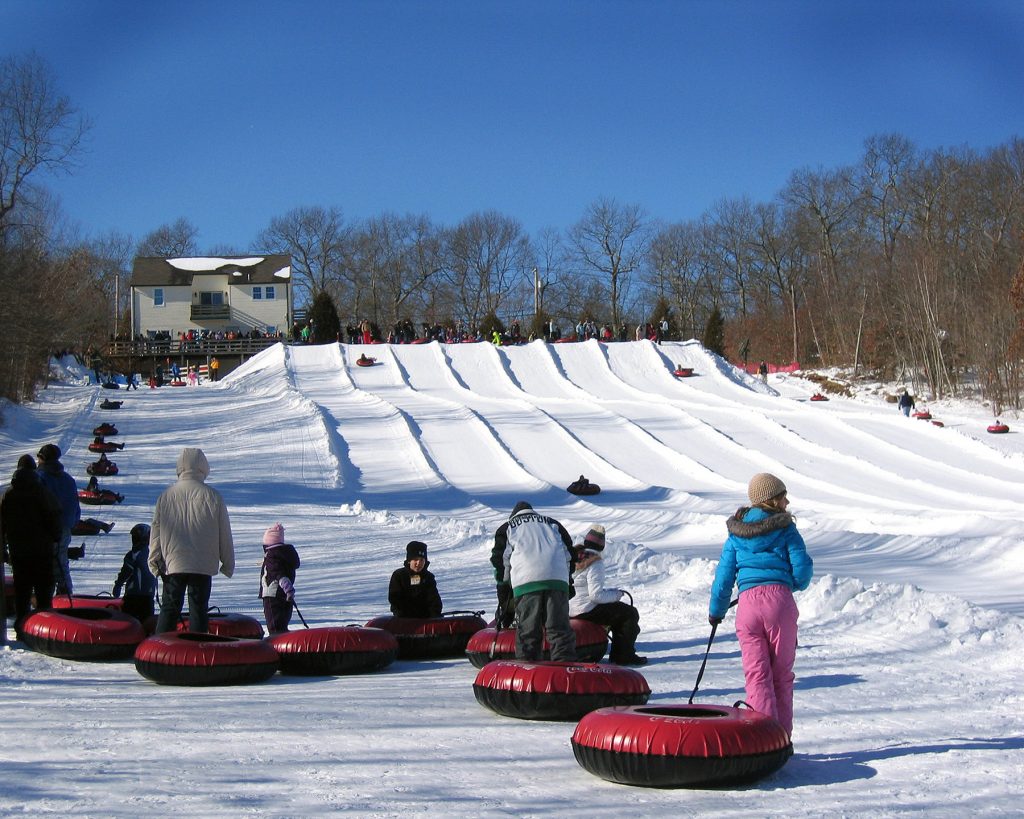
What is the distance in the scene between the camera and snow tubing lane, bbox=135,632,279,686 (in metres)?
7.75

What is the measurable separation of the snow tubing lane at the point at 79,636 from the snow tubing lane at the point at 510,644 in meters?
2.43

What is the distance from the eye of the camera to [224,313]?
2923 inches

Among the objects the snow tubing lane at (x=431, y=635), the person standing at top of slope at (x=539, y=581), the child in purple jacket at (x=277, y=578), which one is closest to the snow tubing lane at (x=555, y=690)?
the person standing at top of slope at (x=539, y=581)

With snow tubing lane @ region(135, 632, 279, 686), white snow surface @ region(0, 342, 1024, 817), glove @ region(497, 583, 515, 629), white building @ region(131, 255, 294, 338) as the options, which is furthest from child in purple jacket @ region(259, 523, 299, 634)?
white building @ region(131, 255, 294, 338)

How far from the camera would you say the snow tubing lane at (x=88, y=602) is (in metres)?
9.96

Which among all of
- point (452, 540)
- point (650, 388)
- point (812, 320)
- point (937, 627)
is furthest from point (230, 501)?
point (812, 320)

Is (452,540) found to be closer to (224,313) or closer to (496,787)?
(496,787)

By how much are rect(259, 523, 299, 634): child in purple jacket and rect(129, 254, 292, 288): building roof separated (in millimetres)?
66261

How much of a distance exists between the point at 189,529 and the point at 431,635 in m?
2.18

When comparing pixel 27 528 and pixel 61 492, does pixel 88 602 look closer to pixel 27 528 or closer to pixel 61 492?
pixel 61 492

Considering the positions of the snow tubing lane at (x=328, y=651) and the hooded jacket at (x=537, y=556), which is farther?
the snow tubing lane at (x=328, y=651)

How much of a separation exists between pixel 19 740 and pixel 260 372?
139ft

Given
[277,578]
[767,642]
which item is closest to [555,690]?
[767,642]

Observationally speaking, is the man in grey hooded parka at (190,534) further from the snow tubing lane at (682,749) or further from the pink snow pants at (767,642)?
the pink snow pants at (767,642)
